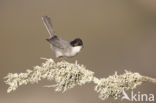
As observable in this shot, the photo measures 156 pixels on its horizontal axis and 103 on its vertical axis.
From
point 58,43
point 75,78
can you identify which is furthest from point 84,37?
point 75,78

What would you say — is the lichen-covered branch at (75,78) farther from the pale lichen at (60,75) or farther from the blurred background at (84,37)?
the blurred background at (84,37)

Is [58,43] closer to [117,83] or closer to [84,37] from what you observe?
[117,83]

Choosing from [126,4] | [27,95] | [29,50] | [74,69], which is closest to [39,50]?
[29,50]

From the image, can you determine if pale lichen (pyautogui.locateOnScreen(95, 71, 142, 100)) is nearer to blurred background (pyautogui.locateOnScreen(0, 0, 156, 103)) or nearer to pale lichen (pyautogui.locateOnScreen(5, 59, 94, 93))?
pale lichen (pyautogui.locateOnScreen(5, 59, 94, 93))

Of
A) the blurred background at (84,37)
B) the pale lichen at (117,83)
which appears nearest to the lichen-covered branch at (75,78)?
the pale lichen at (117,83)

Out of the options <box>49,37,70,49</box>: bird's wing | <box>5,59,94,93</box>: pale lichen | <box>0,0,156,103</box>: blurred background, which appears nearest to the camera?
<box>5,59,94,93</box>: pale lichen

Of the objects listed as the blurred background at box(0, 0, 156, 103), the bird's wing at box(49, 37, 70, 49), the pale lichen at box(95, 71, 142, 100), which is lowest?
the pale lichen at box(95, 71, 142, 100)

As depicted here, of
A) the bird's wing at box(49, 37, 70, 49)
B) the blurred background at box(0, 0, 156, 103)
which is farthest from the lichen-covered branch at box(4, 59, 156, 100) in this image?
the blurred background at box(0, 0, 156, 103)

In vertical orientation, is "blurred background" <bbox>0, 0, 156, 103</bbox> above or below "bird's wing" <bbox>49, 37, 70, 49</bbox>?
above

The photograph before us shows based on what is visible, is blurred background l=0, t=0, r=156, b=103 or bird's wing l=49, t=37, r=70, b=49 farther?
blurred background l=0, t=0, r=156, b=103

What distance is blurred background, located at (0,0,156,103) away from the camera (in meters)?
3.65

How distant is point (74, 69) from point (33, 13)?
3106 millimetres

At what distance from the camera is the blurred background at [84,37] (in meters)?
3.65

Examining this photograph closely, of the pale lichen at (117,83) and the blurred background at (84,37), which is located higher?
the blurred background at (84,37)
